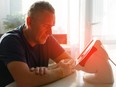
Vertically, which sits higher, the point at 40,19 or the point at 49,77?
the point at 40,19

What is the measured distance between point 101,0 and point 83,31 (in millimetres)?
330

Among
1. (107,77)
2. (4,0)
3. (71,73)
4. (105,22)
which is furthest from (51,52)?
(4,0)

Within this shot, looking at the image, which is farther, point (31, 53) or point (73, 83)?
point (31, 53)

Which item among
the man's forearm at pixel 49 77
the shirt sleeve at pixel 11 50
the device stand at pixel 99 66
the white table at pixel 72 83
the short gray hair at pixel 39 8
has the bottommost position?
the white table at pixel 72 83

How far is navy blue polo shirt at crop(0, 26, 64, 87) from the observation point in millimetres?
1298

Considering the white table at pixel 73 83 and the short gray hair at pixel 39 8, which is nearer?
the white table at pixel 73 83

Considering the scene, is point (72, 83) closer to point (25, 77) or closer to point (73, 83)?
point (73, 83)

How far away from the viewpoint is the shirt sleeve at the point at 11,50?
127 centimetres

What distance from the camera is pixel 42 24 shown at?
137cm

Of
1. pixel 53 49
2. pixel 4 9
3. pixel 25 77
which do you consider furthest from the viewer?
pixel 4 9

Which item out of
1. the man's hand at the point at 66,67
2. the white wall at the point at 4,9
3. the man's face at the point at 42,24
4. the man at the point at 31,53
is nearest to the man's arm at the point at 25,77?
the man at the point at 31,53

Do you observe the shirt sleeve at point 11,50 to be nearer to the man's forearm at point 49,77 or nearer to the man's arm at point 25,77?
the man's arm at point 25,77

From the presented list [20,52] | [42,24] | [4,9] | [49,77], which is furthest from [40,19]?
[4,9]

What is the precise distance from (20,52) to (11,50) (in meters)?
0.05
